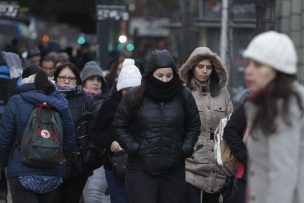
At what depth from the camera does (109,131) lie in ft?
31.2

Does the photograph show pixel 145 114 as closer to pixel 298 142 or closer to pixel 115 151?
pixel 115 151

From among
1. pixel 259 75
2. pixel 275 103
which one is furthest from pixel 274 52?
pixel 275 103

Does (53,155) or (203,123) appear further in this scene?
(203,123)

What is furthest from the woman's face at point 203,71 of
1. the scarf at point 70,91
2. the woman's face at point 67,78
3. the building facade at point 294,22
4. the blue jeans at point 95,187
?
the building facade at point 294,22

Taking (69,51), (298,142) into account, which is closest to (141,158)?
(298,142)

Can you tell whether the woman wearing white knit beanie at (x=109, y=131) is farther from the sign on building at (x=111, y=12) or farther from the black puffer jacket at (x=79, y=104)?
the sign on building at (x=111, y=12)

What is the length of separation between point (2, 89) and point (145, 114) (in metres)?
4.30

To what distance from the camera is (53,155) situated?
28.6 feet

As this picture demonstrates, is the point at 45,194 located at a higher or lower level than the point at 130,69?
lower

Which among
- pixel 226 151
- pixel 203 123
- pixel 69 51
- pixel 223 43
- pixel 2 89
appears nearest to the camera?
pixel 226 151

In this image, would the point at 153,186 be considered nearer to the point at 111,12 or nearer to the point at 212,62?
the point at 212,62

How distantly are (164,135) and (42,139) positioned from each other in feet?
3.63

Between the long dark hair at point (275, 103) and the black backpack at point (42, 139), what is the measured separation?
3214mm

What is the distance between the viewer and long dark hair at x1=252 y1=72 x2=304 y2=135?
5.77 m
